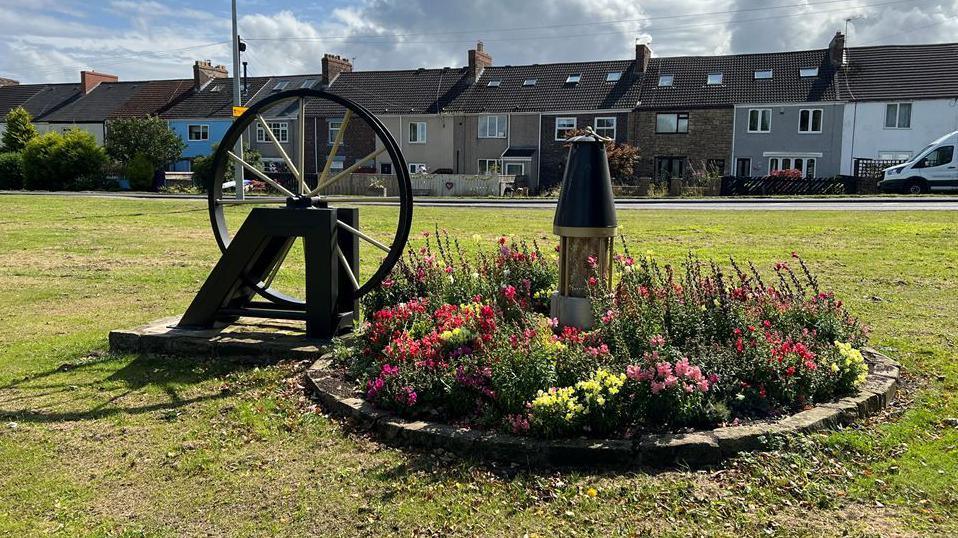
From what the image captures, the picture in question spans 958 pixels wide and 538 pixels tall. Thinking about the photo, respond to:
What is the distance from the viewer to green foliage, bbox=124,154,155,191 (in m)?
44.6

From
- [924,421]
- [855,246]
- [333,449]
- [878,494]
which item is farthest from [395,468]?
[855,246]

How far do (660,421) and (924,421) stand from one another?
1.82 meters

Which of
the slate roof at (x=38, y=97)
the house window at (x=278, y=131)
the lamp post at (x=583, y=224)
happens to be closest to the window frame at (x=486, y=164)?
the house window at (x=278, y=131)

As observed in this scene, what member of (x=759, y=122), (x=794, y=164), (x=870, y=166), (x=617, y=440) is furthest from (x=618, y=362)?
(x=794, y=164)

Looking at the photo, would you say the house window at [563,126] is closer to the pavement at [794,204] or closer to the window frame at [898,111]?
the window frame at [898,111]

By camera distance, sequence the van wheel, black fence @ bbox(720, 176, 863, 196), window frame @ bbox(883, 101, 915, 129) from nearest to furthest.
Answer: the van wheel, black fence @ bbox(720, 176, 863, 196), window frame @ bbox(883, 101, 915, 129)

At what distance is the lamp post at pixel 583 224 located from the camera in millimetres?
6227

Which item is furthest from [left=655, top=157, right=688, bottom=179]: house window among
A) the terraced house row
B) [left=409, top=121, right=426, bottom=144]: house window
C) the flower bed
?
the flower bed

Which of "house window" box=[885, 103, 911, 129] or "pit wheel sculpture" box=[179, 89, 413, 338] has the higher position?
"house window" box=[885, 103, 911, 129]

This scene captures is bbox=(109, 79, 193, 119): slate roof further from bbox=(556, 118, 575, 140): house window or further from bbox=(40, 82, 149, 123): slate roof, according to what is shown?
bbox=(556, 118, 575, 140): house window

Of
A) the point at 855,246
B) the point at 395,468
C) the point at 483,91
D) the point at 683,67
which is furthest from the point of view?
the point at 483,91

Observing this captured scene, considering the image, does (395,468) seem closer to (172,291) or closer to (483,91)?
(172,291)

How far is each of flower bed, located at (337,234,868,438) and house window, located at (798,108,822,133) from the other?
3972cm

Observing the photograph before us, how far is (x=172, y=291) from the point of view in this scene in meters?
10.2
